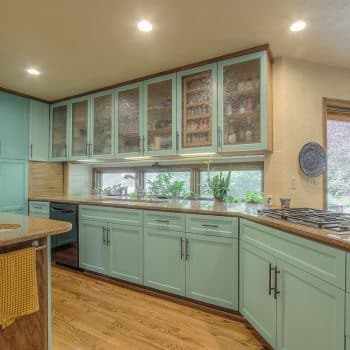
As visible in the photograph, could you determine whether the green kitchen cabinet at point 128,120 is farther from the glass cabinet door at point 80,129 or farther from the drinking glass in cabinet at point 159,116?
the glass cabinet door at point 80,129

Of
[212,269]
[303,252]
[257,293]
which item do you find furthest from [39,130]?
[303,252]

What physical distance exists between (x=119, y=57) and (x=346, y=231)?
7.71 feet

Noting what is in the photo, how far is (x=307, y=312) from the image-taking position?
1.28 m

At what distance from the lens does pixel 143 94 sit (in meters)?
2.98

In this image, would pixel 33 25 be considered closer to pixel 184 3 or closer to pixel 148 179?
pixel 184 3

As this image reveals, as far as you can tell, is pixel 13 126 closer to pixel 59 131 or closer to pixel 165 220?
pixel 59 131

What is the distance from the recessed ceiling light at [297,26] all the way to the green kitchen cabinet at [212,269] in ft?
5.73

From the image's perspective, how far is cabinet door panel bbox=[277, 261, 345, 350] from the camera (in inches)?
43.3

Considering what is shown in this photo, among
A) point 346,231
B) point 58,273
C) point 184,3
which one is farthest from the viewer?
point 58,273

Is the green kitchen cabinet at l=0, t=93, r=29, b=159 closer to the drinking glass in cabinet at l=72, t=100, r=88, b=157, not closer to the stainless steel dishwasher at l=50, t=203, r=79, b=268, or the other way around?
the drinking glass in cabinet at l=72, t=100, r=88, b=157

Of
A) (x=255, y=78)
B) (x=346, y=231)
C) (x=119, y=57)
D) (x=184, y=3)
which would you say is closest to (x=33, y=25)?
(x=119, y=57)

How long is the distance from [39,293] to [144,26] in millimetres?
1967

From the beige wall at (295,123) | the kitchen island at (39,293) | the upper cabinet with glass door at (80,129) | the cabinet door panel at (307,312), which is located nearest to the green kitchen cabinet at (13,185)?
the upper cabinet with glass door at (80,129)

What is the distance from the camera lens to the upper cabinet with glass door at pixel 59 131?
370cm
